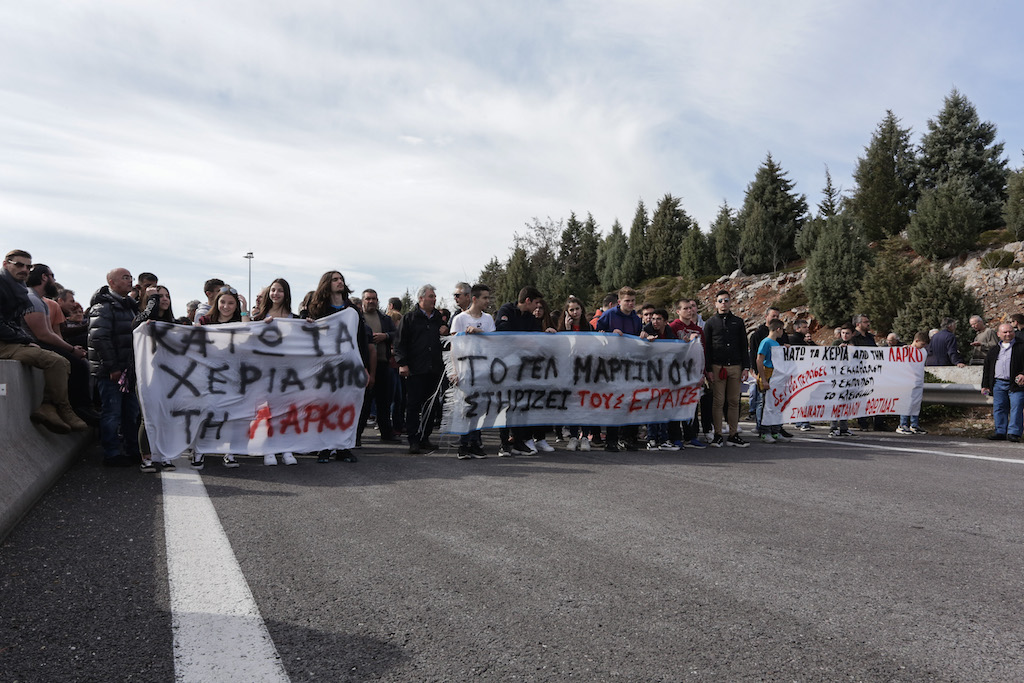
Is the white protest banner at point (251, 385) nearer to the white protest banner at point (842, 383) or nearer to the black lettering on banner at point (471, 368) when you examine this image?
the black lettering on banner at point (471, 368)

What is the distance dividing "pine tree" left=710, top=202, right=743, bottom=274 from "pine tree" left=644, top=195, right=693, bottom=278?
21.4 ft

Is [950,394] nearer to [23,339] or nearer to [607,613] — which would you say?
[607,613]

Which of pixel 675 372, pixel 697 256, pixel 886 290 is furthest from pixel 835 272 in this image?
pixel 675 372

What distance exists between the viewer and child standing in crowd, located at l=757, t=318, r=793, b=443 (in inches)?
462

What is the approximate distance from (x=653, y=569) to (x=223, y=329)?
19.6 ft

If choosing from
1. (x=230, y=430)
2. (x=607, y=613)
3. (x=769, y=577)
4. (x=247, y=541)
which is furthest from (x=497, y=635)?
(x=230, y=430)

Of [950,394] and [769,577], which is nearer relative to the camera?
[769,577]

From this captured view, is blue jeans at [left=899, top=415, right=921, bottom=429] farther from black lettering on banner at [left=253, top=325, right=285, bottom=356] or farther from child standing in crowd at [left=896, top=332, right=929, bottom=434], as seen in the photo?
black lettering on banner at [left=253, top=325, right=285, bottom=356]

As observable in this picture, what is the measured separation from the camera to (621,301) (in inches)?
414

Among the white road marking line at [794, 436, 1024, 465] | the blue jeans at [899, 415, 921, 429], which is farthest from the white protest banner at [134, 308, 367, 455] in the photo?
the blue jeans at [899, 415, 921, 429]

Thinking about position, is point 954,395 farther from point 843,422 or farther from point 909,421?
point 843,422

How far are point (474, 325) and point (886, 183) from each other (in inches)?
1331

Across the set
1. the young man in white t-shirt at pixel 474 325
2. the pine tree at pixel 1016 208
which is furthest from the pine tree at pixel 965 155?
the young man in white t-shirt at pixel 474 325

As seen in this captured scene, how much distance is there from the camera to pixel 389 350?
11469 millimetres
